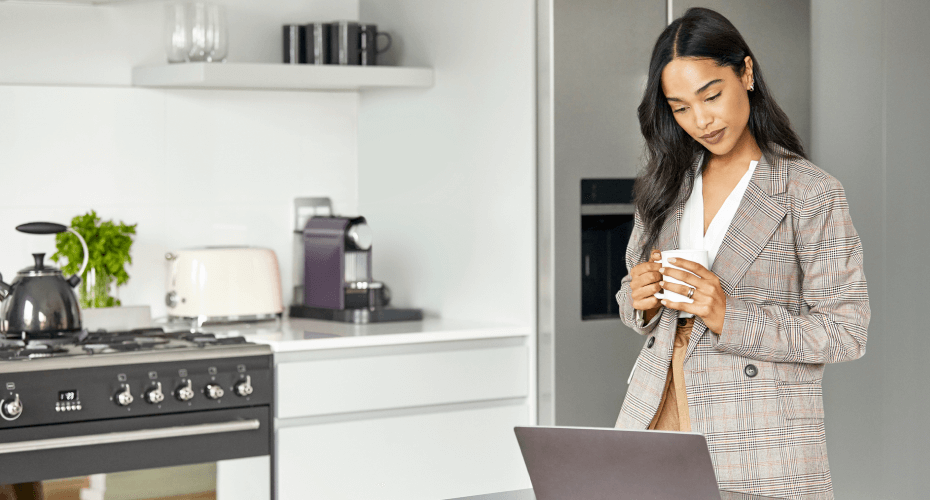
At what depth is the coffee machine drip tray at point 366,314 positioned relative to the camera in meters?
2.70

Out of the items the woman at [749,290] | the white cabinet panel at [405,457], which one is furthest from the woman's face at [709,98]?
the white cabinet panel at [405,457]

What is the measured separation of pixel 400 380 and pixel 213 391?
0.44m

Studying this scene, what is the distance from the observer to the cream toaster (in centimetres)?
270

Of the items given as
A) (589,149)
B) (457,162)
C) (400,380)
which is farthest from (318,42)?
(400,380)

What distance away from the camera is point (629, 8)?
2.38 m

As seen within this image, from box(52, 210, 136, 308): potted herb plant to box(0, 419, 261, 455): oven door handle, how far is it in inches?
23.8

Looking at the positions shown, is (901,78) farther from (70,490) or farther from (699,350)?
(70,490)

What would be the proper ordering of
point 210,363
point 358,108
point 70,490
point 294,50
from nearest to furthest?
point 70,490 → point 210,363 → point 294,50 → point 358,108

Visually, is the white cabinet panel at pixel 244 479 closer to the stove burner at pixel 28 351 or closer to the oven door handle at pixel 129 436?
the oven door handle at pixel 129 436

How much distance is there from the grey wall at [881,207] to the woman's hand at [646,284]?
104 cm

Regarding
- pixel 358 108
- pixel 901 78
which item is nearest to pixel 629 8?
pixel 901 78

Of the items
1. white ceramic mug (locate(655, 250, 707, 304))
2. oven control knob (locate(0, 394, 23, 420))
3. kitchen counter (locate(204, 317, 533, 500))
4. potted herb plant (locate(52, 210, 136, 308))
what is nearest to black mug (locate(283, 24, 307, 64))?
potted herb plant (locate(52, 210, 136, 308))

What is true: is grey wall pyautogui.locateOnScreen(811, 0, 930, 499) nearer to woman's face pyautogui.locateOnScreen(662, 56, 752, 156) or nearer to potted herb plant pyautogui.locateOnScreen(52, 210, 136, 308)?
woman's face pyautogui.locateOnScreen(662, 56, 752, 156)

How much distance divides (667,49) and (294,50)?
5.42 feet
